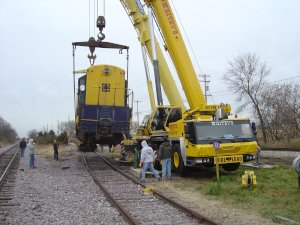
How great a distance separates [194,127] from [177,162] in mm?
2055

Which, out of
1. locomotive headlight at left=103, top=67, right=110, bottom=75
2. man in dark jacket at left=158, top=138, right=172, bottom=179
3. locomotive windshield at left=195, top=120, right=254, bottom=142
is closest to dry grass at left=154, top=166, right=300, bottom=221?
man in dark jacket at left=158, top=138, right=172, bottom=179

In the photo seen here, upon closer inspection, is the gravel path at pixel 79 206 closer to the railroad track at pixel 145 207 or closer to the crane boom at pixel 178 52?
the railroad track at pixel 145 207

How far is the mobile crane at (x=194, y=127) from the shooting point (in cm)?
1419

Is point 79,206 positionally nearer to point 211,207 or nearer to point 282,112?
point 211,207

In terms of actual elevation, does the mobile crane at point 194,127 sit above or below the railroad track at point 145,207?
above

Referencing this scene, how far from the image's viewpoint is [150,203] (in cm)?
1025

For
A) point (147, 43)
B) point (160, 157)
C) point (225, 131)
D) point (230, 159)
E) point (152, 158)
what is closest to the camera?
point (230, 159)

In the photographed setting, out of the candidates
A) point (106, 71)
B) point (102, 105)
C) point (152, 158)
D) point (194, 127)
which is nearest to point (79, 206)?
point (152, 158)

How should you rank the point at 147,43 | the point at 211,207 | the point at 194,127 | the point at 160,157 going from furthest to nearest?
the point at 147,43, the point at 160,157, the point at 194,127, the point at 211,207

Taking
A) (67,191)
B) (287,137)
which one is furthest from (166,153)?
(287,137)

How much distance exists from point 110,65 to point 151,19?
5.06 metres

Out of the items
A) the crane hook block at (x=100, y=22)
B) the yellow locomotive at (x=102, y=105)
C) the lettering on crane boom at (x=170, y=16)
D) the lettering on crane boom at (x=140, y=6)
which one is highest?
the lettering on crane boom at (x=140, y=6)

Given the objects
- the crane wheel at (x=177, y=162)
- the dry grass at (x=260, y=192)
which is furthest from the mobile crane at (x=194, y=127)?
the dry grass at (x=260, y=192)

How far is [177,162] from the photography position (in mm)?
15688
